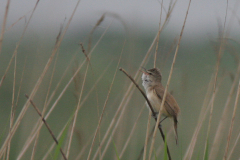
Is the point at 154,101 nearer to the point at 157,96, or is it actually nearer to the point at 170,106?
the point at 157,96

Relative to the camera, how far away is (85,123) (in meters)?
10.1

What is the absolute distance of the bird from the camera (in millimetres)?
3191

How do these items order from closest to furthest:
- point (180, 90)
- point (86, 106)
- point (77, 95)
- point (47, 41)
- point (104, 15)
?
point (104, 15) → point (77, 95) → point (180, 90) → point (47, 41) → point (86, 106)

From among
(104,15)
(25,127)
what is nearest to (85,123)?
(25,127)

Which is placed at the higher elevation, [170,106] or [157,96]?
[157,96]

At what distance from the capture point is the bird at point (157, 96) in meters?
3.19

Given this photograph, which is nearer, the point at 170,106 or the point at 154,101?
the point at 170,106

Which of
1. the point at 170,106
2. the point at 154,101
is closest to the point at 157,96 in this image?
the point at 154,101

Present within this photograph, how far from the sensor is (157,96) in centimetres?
328

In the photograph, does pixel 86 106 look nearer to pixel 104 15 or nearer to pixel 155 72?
pixel 155 72

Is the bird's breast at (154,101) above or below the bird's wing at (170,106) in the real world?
above

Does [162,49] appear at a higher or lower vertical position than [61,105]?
lower

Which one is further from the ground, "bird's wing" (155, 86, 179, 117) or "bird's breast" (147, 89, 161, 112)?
"bird's breast" (147, 89, 161, 112)

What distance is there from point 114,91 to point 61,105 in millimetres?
2130
